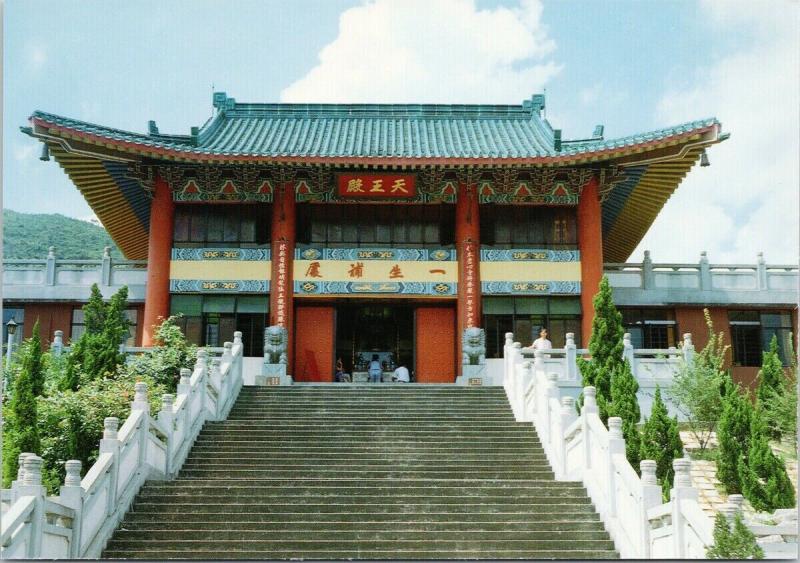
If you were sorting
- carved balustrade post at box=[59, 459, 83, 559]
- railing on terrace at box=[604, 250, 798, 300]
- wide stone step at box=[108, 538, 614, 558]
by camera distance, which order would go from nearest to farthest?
carved balustrade post at box=[59, 459, 83, 559]
wide stone step at box=[108, 538, 614, 558]
railing on terrace at box=[604, 250, 798, 300]

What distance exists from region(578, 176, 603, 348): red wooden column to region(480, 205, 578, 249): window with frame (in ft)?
1.42

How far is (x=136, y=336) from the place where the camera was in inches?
924

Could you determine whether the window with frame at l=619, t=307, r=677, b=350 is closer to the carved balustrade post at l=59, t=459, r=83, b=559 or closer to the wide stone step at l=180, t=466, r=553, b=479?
the wide stone step at l=180, t=466, r=553, b=479

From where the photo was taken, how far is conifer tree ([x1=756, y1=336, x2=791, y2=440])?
600 inches

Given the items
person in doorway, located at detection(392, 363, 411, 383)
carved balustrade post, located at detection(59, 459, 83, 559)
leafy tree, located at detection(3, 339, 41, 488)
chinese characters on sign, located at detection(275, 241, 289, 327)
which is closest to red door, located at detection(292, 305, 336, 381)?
chinese characters on sign, located at detection(275, 241, 289, 327)

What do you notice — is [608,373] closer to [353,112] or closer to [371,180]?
[371,180]

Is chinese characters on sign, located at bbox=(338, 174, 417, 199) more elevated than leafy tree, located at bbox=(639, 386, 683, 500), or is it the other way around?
chinese characters on sign, located at bbox=(338, 174, 417, 199)

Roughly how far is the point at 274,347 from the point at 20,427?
24.7 ft

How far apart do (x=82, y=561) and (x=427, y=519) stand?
4158 mm

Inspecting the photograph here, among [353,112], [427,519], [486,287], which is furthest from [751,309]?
[427,519]

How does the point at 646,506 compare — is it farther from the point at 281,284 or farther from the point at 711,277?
the point at 711,277

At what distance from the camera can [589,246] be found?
70.8 feet

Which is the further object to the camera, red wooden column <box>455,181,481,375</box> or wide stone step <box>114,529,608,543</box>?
red wooden column <box>455,181,481,375</box>

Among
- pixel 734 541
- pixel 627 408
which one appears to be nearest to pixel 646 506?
pixel 734 541
